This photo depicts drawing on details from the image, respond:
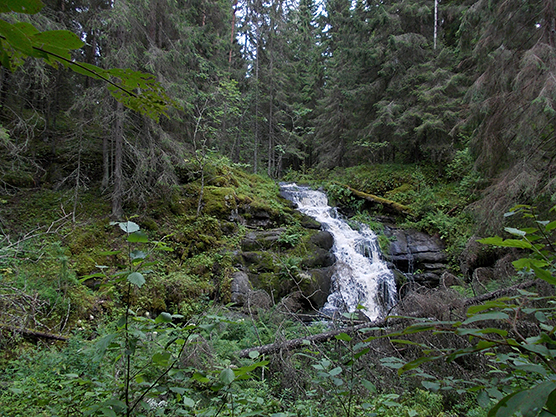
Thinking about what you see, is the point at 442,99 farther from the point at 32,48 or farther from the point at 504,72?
the point at 32,48

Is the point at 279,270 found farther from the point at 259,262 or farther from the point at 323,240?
the point at 323,240

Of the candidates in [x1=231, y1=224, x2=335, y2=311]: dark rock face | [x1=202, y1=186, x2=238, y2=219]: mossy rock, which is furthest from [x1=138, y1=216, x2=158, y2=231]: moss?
[x1=231, y1=224, x2=335, y2=311]: dark rock face

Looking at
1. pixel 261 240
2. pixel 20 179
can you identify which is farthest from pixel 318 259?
pixel 20 179

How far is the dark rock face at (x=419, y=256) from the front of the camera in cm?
880

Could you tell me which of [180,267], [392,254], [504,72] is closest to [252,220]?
[180,267]

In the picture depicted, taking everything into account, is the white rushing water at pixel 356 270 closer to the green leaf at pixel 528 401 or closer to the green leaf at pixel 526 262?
the green leaf at pixel 526 262

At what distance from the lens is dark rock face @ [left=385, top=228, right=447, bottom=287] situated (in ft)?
28.9

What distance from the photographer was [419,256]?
9281mm

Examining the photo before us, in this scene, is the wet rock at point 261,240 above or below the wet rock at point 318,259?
above

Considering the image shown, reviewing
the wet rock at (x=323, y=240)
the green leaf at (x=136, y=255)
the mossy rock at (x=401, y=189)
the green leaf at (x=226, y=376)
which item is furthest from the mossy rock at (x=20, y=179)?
the mossy rock at (x=401, y=189)

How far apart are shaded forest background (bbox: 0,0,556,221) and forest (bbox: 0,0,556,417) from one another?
8 cm

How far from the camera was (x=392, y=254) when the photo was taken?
9461 millimetres

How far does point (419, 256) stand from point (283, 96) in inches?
590

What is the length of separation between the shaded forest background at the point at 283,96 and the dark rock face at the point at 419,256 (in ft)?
8.97
